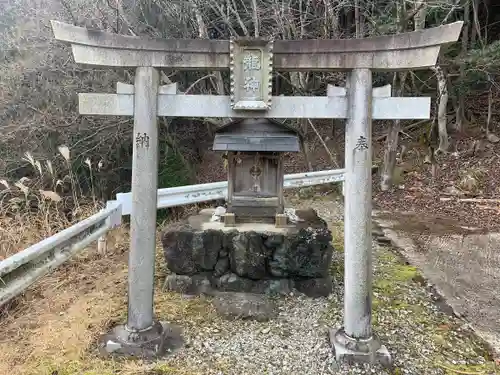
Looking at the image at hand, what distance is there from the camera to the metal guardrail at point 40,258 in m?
2.82

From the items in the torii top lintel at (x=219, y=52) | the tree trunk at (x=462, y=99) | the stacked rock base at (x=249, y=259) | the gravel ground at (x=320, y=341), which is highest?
the tree trunk at (x=462, y=99)

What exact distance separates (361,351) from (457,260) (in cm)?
311

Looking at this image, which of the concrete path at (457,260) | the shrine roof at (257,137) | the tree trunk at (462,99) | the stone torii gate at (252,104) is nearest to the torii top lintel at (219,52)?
the stone torii gate at (252,104)

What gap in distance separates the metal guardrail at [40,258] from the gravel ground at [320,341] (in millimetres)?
1266

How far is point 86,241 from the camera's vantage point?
408 centimetres

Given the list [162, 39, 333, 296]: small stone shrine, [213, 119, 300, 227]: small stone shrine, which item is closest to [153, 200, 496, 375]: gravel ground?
[162, 39, 333, 296]: small stone shrine

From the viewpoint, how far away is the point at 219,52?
309cm

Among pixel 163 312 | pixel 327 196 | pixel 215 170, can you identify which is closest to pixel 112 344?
pixel 163 312

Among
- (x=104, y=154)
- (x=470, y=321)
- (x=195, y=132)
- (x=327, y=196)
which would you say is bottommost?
(x=470, y=321)

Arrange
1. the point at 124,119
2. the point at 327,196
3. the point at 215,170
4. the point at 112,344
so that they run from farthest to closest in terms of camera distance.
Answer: the point at 215,170, the point at 327,196, the point at 124,119, the point at 112,344

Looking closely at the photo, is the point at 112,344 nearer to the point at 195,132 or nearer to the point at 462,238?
the point at 462,238

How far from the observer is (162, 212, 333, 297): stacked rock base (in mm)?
4102

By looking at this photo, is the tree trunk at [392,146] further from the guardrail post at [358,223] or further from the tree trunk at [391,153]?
the guardrail post at [358,223]

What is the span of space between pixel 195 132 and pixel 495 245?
29.8 ft
